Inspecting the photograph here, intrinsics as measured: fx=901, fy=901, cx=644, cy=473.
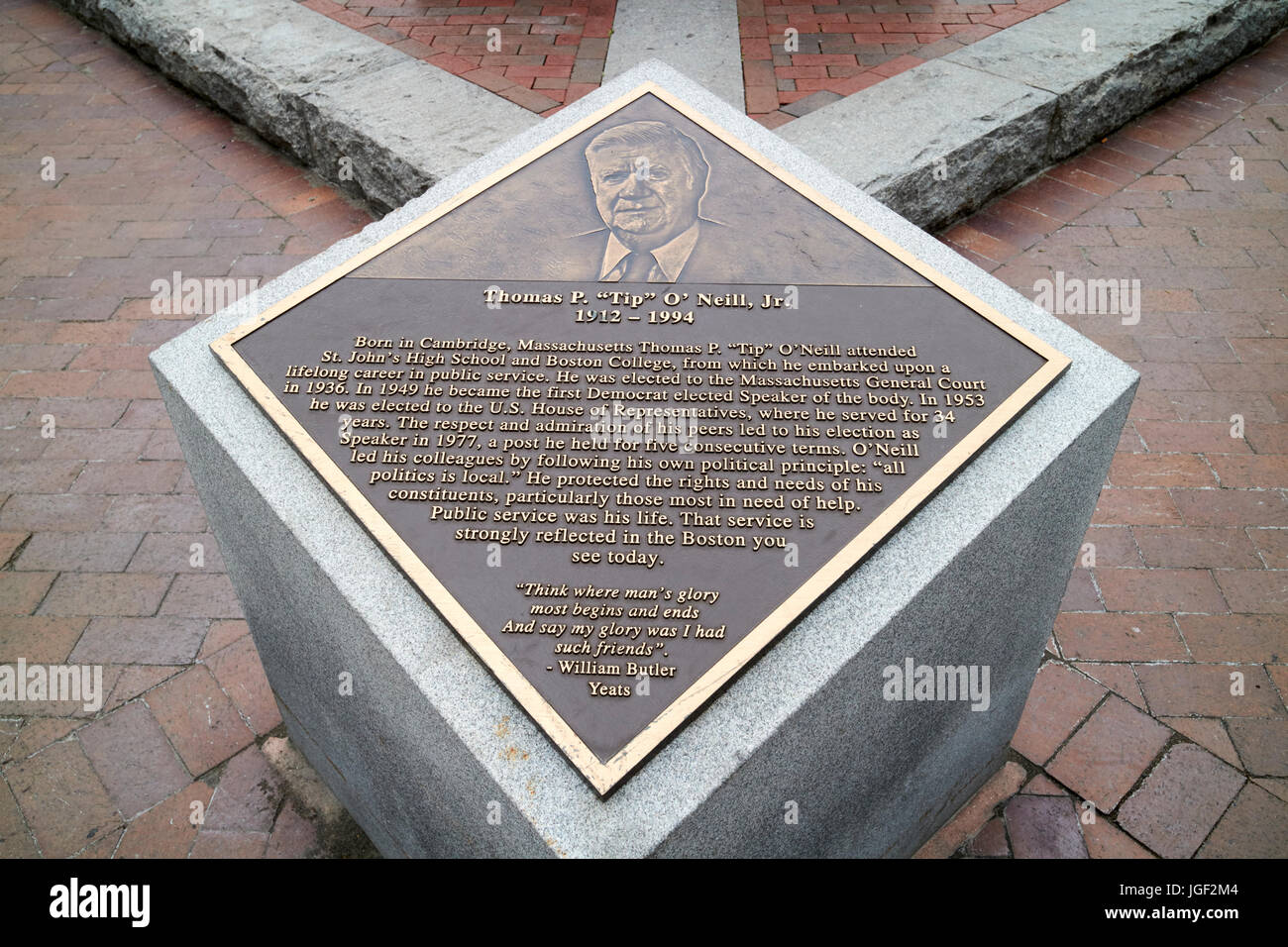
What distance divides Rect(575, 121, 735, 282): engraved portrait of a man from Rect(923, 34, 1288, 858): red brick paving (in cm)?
182

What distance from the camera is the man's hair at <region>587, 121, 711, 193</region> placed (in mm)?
2523

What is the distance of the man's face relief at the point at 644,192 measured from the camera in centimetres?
238

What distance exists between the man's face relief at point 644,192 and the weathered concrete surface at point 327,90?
6.24 feet

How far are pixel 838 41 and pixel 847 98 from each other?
3.34 ft

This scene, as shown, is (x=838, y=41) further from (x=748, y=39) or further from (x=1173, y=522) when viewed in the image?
(x=1173, y=522)

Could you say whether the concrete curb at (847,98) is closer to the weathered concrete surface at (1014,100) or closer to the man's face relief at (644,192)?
the weathered concrete surface at (1014,100)

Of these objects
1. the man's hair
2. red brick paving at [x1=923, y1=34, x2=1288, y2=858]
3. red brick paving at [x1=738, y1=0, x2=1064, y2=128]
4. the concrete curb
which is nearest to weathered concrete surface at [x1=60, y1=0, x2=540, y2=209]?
the concrete curb

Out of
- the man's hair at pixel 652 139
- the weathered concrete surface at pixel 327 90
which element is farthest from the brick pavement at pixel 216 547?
the man's hair at pixel 652 139

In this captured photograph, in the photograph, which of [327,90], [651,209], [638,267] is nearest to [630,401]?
[638,267]

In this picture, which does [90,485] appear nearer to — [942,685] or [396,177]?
[396,177]

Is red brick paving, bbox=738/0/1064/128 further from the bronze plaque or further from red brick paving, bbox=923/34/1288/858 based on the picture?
the bronze plaque

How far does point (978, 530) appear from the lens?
1.93m
